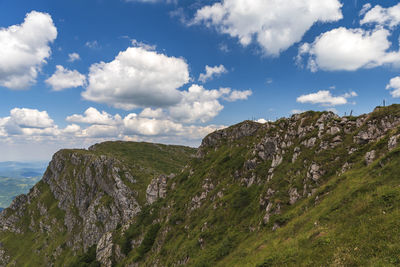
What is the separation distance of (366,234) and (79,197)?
182569mm

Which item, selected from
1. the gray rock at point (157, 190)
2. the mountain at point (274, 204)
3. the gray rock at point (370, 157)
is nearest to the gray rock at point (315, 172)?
the mountain at point (274, 204)

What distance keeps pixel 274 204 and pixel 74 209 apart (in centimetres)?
17164

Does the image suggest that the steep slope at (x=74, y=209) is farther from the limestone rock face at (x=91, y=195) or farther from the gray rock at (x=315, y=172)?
the gray rock at (x=315, y=172)

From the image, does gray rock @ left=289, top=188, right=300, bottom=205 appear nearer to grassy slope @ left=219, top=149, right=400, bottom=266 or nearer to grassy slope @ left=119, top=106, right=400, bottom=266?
grassy slope @ left=119, top=106, right=400, bottom=266

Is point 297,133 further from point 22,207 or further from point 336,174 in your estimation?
point 22,207

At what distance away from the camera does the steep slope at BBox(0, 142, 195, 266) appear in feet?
413

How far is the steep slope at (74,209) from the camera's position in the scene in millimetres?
125875

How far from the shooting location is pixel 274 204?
37.3 metres

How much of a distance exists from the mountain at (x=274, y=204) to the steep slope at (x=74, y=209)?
1414 millimetres

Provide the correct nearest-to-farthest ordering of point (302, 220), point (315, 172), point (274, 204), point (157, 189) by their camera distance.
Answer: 1. point (302, 220)
2. point (315, 172)
3. point (274, 204)
4. point (157, 189)

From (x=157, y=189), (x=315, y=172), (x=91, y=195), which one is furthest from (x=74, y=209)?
(x=315, y=172)

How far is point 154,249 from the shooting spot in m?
70.1

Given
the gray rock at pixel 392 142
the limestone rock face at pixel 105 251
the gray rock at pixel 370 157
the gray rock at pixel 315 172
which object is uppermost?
the gray rock at pixel 392 142

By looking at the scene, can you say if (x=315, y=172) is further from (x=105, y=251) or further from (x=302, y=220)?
(x=105, y=251)
